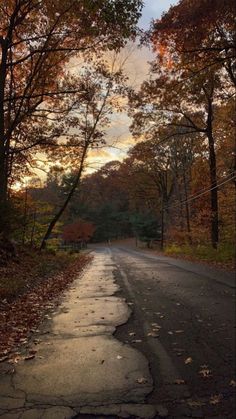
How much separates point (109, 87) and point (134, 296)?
17375mm

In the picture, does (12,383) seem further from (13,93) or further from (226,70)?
(226,70)

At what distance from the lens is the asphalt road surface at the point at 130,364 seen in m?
4.55

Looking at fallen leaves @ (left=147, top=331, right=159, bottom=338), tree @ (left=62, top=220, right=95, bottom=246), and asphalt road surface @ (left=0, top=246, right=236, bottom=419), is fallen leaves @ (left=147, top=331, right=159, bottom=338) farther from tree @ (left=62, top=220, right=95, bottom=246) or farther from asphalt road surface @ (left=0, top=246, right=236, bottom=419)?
tree @ (left=62, top=220, right=95, bottom=246)

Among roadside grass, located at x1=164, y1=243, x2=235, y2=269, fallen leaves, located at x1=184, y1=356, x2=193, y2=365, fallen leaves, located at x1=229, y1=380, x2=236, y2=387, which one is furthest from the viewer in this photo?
roadside grass, located at x1=164, y1=243, x2=235, y2=269

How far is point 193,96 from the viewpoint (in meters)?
26.3

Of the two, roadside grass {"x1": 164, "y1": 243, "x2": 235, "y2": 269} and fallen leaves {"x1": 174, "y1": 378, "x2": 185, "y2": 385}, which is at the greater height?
roadside grass {"x1": 164, "y1": 243, "x2": 235, "y2": 269}

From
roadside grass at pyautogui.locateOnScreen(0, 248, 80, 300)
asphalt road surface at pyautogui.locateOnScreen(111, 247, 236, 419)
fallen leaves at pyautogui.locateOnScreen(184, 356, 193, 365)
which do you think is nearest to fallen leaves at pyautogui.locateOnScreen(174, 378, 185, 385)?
asphalt road surface at pyautogui.locateOnScreen(111, 247, 236, 419)

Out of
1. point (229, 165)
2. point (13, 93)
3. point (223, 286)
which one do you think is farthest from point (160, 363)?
point (229, 165)

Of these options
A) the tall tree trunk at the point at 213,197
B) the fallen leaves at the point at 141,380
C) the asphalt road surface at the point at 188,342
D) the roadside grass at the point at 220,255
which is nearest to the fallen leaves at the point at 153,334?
the asphalt road surface at the point at 188,342

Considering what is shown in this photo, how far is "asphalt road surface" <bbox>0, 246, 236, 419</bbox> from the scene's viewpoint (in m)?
4.55

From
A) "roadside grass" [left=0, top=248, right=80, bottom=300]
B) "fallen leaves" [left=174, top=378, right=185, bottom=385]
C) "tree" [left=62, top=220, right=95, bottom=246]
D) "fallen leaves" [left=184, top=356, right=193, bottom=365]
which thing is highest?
"tree" [left=62, top=220, right=95, bottom=246]

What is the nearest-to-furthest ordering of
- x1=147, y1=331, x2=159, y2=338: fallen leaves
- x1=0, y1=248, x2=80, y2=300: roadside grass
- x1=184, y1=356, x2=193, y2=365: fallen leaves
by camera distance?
x1=184, y1=356, x2=193, y2=365: fallen leaves → x1=147, y1=331, x2=159, y2=338: fallen leaves → x1=0, y1=248, x2=80, y2=300: roadside grass

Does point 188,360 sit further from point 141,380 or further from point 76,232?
point 76,232

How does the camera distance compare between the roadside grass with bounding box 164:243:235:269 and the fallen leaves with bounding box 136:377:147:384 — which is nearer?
the fallen leaves with bounding box 136:377:147:384
